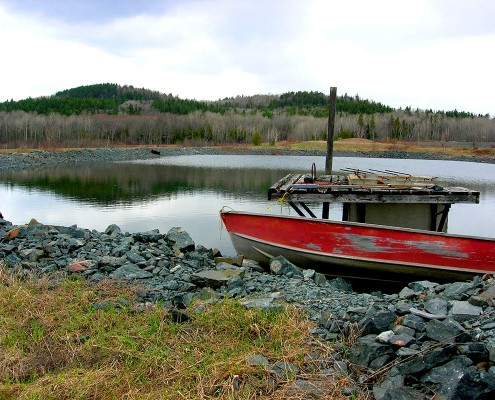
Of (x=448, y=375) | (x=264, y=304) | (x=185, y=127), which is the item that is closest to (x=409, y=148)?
(x=185, y=127)

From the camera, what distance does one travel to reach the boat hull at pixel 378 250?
29.7 feet

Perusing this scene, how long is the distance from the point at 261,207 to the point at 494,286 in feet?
52.5

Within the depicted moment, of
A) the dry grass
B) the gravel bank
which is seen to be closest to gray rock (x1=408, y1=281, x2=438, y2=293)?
the gravel bank

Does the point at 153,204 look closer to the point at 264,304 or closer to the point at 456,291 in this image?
the point at 264,304

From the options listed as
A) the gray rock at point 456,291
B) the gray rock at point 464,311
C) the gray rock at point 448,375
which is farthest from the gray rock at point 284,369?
the gray rock at point 456,291

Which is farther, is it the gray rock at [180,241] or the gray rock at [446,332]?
the gray rock at [180,241]

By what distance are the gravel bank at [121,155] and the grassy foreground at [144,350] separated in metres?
47.9

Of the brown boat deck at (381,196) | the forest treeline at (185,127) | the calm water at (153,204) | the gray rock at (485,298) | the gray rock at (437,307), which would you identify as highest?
the forest treeline at (185,127)

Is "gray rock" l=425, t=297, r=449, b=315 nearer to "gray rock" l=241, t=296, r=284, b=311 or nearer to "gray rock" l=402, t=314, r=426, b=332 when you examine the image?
"gray rock" l=402, t=314, r=426, b=332

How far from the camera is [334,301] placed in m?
6.47

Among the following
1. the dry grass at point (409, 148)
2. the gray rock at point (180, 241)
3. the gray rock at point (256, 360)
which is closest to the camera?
the gray rock at point (256, 360)

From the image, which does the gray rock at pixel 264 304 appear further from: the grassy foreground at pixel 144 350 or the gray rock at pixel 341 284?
the gray rock at pixel 341 284

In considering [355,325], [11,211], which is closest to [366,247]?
[355,325]

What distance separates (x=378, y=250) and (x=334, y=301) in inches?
120
